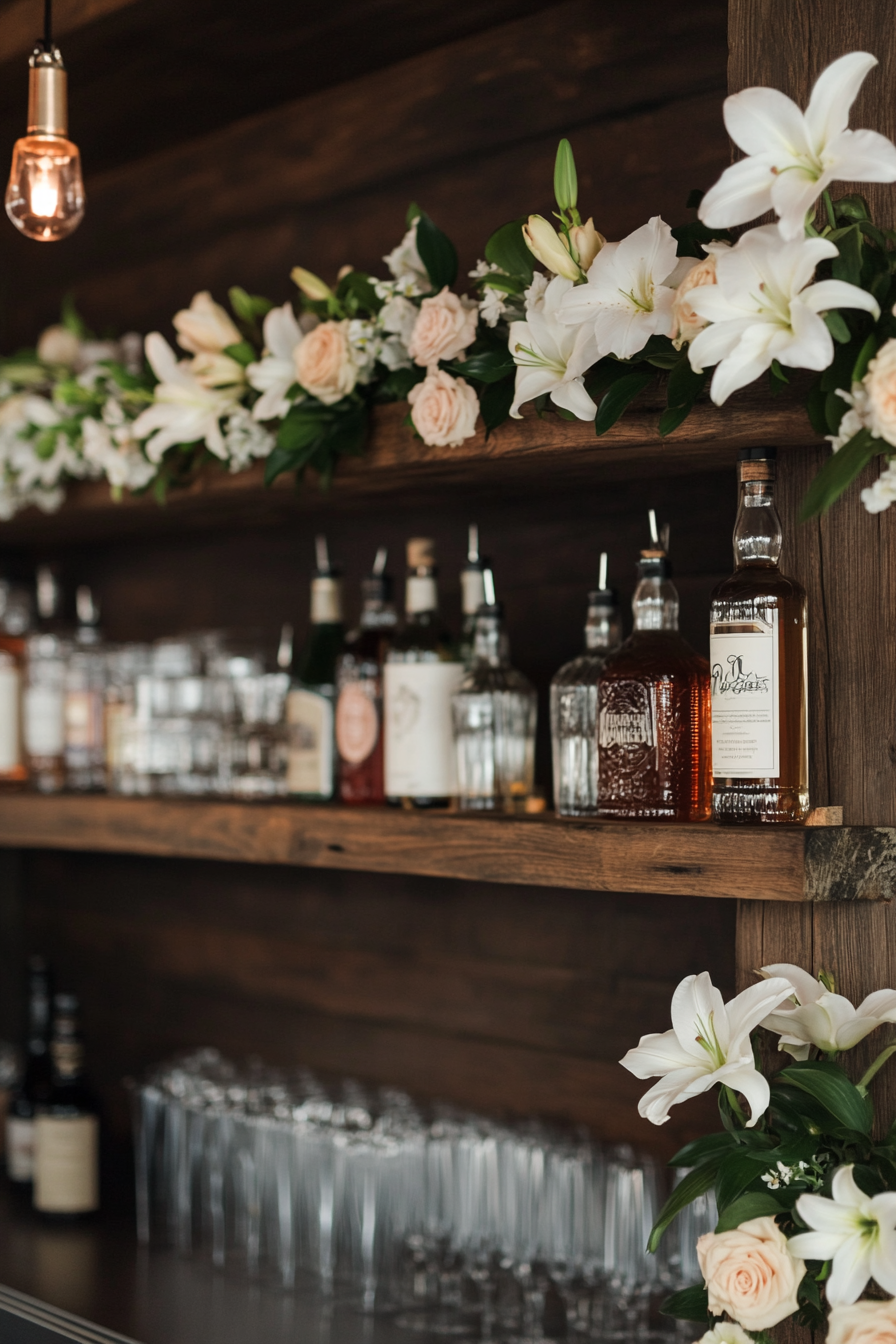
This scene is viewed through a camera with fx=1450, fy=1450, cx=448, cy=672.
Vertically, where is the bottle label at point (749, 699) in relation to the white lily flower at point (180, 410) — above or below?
below

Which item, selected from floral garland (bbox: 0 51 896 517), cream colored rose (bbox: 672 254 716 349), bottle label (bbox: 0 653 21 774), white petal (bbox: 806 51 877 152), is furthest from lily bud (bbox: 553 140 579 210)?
bottle label (bbox: 0 653 21 774)

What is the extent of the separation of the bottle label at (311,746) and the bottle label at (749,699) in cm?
63

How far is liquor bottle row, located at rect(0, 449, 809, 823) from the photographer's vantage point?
1.21 meters

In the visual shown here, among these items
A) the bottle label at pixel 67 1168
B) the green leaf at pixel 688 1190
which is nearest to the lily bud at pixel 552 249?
the green leaf at pixel 688 1190

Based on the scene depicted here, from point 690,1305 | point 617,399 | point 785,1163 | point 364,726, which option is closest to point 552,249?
point 617,399

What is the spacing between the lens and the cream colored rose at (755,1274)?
3.39 ft

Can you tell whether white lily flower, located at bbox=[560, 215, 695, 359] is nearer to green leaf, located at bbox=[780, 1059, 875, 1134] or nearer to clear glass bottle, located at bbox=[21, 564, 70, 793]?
green leaf, located at bbox=[780, 1059, 875, 1134]

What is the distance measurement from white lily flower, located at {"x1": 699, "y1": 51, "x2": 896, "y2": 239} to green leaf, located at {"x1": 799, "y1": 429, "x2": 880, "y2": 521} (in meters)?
0.15

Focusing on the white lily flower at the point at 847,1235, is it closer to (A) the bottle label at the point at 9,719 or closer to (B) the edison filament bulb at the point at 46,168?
(B) the edison filament bulb at the point at 46,168

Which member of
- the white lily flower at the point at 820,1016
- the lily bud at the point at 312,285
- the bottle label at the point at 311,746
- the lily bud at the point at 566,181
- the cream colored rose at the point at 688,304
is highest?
the lily bud at the point at 312,285

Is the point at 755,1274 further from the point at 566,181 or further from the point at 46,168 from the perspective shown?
the point at 46,168

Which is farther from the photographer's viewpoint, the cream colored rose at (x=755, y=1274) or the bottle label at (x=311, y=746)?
the bottle label at (x=311, y=746)

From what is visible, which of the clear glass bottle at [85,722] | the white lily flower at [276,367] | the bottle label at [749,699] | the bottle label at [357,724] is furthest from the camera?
the clear glass bottle at [85,722]

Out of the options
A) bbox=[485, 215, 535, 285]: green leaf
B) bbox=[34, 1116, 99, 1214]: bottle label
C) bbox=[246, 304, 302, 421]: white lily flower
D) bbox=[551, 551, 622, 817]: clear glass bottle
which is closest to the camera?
bbox=[485, 215, 535, 285]: green leaf
